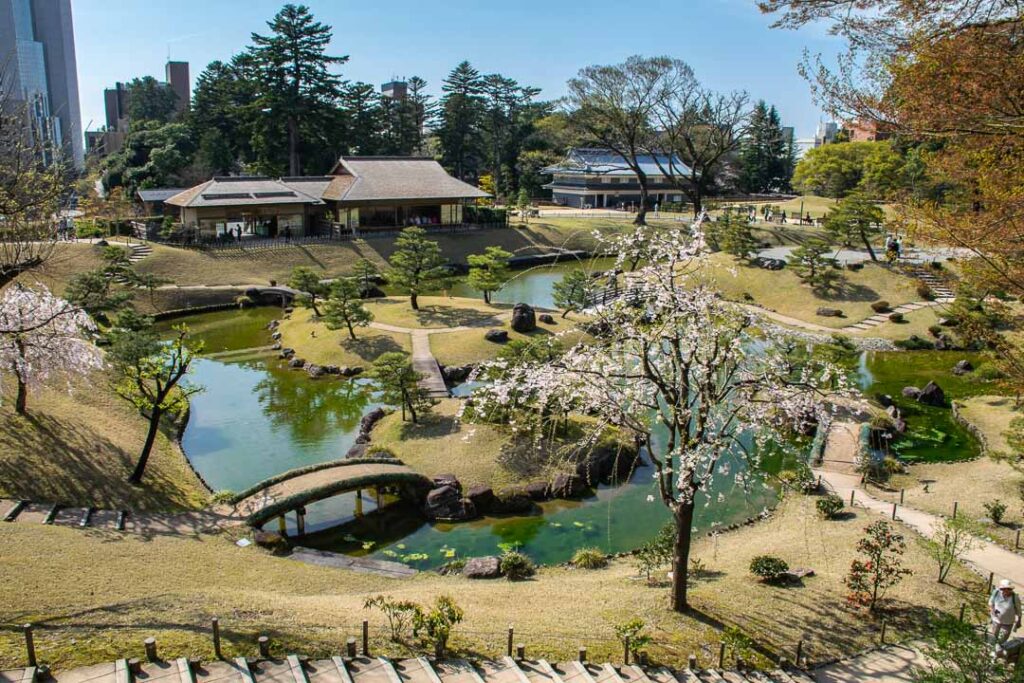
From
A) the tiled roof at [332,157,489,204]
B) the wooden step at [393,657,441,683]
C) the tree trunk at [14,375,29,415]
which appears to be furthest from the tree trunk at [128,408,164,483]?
the tiled roof at [332,157,489,204]

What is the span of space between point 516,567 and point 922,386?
58.6 feet

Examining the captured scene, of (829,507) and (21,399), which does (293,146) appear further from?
(829,507)

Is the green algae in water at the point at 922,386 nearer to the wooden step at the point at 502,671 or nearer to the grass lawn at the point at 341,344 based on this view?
the wooden step at the point at 502,671

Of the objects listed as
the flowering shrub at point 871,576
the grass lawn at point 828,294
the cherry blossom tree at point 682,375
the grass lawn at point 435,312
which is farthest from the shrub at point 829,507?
the grass lawn at point 828,294

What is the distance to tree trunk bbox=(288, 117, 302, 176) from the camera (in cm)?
5175

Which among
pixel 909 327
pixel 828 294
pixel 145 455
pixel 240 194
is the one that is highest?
pixel 240 194

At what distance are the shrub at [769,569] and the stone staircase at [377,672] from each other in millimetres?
2381

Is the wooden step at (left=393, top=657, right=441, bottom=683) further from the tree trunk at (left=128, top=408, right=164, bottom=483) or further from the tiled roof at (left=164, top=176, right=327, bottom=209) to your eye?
the tiled roof at (left=164, top=176, right=327, bottom=209)

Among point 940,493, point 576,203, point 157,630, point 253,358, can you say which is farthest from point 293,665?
point 576,203

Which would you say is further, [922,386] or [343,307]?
[343,307]

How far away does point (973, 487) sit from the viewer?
15.7 meters

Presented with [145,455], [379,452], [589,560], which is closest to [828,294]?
[379,452]

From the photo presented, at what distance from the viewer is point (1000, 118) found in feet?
31.8

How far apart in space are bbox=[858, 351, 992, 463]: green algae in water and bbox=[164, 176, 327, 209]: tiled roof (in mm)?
31941
